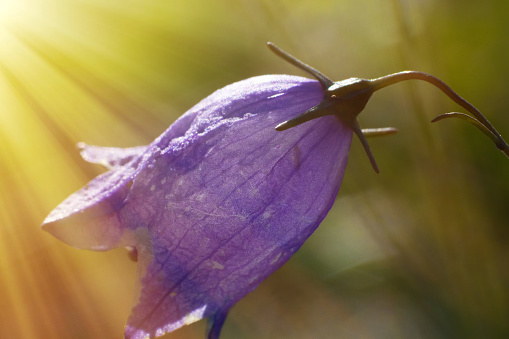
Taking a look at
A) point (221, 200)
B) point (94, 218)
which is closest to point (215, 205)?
point (221, 200)

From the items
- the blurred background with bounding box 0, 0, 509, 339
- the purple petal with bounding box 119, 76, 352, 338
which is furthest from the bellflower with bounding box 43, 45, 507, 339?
the blurred background with bounding box 0, 0, 509, 339

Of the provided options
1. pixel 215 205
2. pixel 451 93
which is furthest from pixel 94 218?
pixel 451 93

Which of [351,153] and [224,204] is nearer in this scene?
[224,204]

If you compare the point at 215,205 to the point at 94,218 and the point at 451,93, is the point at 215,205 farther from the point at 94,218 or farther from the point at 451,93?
the point at 451,93

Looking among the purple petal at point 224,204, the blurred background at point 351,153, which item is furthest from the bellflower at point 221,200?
the blurred background at point 351,153

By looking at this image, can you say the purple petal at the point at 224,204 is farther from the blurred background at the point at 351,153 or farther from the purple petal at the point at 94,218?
the blurred background at the point at 351,153

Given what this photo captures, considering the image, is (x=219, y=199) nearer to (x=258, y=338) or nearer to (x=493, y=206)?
(x=258, y=338)

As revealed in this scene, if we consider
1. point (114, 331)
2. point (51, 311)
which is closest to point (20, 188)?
point (51, 311)

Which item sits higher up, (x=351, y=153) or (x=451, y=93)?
(x=451, y=93)

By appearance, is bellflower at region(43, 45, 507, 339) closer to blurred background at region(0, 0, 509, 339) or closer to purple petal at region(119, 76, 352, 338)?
purple petal at region(119, 76, 352, 338)
